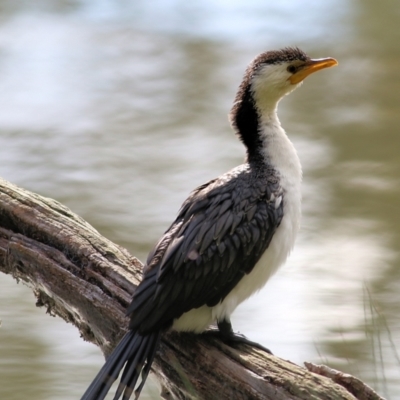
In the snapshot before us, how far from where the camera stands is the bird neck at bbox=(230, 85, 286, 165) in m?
3.80

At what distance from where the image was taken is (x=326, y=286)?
18.2ft

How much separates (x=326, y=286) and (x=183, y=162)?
172cm

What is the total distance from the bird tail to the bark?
0.43ft

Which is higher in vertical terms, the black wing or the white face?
the white face

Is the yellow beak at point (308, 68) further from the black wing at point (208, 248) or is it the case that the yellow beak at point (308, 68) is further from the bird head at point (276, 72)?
the black wing at point (208, 248)

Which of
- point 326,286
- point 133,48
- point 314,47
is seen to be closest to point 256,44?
point 314,47

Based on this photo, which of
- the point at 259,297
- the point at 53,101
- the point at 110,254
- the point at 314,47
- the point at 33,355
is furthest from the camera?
the point at 314,47

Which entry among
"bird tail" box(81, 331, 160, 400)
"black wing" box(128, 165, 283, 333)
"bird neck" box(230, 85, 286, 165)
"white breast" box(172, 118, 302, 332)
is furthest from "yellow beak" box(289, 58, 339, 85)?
"bird tail" box(81, 331, 160, 400)

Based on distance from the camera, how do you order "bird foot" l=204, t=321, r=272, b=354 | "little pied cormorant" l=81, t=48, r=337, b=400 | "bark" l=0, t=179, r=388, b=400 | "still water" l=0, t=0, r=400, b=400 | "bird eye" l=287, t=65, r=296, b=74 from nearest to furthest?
"bark" l=0, t=179, r=388, b=400 → "little pied cormorant" l=81, t=48, r=337, b=400 → "bird foot" l=204, t=321, r=272, b=354 → "bird eye" l=287, t=65, r=296, b=74 → "still water" l=0, t=0, r=400, b=400

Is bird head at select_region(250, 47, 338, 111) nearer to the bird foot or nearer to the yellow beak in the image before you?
the yellow beak

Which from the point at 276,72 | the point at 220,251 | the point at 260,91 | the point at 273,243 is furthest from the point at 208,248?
the point at 276,72

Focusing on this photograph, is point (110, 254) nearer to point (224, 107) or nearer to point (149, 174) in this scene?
point (149, 174)

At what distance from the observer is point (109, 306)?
3.49m

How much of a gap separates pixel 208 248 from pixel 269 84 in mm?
857
